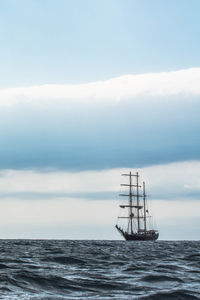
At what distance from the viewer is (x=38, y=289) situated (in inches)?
510

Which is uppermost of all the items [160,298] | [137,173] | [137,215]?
[137,173]

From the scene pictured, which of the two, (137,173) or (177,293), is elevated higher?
(137,173)

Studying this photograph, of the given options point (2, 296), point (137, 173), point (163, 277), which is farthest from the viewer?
point (137, 173)

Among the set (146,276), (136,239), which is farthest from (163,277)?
(136,239)

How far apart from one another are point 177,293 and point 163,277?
12.7 ft

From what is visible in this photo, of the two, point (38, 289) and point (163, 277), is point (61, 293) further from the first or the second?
point (163, 277)

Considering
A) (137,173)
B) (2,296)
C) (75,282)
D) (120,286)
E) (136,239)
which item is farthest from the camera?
(137,173)

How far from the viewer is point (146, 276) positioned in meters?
16.4

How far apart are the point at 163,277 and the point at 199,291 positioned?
3558mm

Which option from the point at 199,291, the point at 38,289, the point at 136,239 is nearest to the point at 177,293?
the point at 199,291

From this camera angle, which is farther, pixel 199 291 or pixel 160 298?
pixel 199 291

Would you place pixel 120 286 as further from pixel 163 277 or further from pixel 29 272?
pixel 29 272

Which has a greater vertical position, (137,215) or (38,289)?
(137,215)

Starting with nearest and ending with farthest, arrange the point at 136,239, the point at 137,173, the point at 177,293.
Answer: the point at 177,293
the point at 136,239
the point at 137,173
